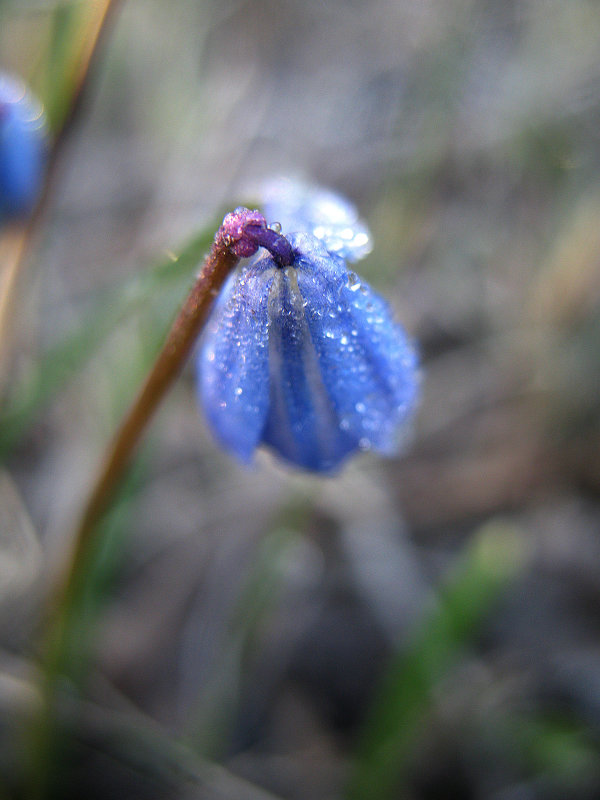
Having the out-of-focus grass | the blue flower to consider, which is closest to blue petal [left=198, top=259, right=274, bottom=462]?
the blue flower

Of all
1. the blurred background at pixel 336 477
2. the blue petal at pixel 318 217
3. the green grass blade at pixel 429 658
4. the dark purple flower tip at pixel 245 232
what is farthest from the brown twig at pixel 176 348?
the green grass blade at pixel 429 658

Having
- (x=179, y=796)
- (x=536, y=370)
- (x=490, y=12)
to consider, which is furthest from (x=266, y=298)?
(x=490, y=12)

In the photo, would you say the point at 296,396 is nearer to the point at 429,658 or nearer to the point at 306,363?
the point at 306,363

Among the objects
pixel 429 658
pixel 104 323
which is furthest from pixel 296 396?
pixel 429 658

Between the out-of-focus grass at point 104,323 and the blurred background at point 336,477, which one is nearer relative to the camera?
the out-of-focus grass at point 104,323

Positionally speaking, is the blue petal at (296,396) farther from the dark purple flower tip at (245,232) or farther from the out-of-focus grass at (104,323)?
the out-of-focus grass at (104,323)

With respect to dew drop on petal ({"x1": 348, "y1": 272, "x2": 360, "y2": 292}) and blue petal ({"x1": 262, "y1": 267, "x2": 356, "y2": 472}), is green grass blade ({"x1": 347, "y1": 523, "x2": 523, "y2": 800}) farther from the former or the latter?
dew drop on petal ({"x1": 348, "y1": 272, "x2": 360, "y2": 292})

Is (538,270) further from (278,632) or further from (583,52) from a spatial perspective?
(278,632)
